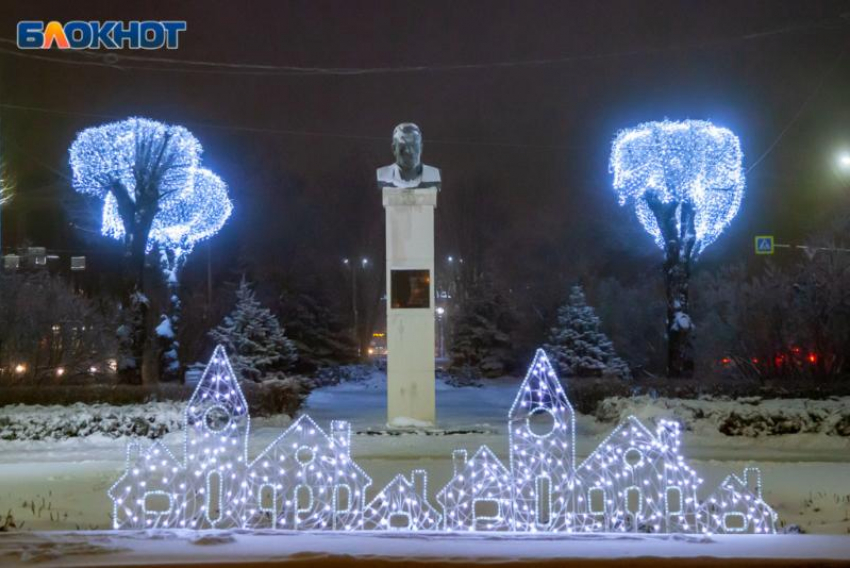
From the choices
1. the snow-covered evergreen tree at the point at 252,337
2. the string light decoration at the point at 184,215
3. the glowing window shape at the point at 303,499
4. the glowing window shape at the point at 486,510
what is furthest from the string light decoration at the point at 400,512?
the snow-covered evergreen tree at the point at 252,337

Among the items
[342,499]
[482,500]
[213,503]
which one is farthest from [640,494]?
[213,503]

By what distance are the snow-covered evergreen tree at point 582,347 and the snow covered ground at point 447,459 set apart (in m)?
12.7

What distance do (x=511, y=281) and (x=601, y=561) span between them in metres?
46.7

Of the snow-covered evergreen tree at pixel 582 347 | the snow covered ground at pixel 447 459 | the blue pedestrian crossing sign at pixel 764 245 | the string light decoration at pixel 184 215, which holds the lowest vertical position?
the snow covered ground at pixel 447 459

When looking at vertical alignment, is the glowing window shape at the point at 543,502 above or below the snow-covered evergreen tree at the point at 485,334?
below

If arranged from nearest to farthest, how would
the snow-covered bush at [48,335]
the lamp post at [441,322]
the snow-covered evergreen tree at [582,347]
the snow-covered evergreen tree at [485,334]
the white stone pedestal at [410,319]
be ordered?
the white stone pedestal at [410,319] → the snow-covered bush at [48,335] → the snow-covered evergreen tree at [582,347] → the snow-covered evergreen tree at [485,334] → the lamp post at [441,322]

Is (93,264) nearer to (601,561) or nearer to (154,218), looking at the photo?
(154,218)

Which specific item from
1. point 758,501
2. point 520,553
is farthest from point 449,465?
point 520,553

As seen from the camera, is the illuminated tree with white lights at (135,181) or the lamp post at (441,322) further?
the lamp post at (441,322)

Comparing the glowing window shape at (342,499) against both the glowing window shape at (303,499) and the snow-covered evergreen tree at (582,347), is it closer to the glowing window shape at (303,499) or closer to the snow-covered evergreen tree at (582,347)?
the glowing window shape at (303,499)

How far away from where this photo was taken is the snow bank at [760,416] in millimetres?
16328

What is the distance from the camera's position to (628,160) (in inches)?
872

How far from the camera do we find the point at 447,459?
559 inches

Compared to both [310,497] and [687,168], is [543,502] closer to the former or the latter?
[310,497]
